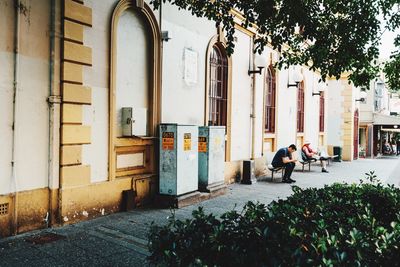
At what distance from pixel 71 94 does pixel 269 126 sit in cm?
954

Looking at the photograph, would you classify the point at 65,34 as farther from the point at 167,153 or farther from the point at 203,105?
Answer: the point at 203,105

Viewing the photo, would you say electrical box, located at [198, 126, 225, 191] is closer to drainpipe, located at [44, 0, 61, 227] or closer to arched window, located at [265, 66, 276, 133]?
drainpipe, located at [44, 0, 61, 227]

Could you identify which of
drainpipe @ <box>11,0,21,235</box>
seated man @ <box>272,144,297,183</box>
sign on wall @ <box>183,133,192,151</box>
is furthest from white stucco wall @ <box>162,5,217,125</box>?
seated man @ <box>272,144,297,183</box>

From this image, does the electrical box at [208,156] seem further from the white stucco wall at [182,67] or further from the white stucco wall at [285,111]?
the white stucco wall at [285,111]

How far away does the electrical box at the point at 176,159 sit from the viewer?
7.70 m

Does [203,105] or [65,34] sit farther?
[203,105]

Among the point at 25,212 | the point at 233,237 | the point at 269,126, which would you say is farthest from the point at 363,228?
the point at 269,126

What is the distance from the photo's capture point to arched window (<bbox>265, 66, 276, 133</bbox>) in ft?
46.0

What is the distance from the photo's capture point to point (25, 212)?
5.59m

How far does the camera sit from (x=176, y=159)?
302 inches

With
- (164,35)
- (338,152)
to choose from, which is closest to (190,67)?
(164,35)

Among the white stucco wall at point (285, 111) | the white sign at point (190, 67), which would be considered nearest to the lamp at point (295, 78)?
the white stucco wall at point (285, 111)

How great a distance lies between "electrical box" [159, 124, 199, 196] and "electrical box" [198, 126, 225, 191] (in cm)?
82

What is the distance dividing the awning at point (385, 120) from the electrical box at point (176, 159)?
2399 cm
